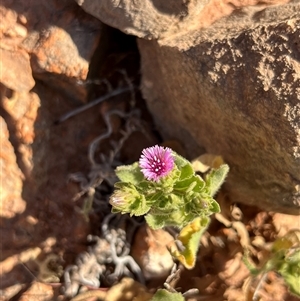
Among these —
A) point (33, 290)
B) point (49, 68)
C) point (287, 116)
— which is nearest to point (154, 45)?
point (49, 68)

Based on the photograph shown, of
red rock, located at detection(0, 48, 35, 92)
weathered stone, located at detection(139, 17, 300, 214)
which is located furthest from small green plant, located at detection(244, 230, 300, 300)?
red rock, located at detection(0, 48, 35, 92)

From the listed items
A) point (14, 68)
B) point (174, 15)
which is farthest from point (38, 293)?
point (174, 15)

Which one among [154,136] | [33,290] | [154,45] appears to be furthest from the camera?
[154,136]

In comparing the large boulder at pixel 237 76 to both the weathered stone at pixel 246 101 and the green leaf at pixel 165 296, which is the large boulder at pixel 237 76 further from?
the green leaf at pixel 165 296

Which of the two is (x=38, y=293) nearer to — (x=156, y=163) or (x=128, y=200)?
(x=128, y=200)

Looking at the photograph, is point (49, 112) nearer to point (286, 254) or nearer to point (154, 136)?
point (154, 136)

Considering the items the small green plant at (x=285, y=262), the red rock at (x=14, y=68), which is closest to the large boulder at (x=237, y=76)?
the small green plant at (x=285, y=262)
